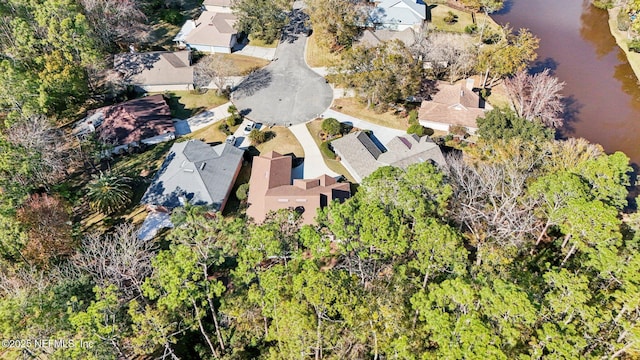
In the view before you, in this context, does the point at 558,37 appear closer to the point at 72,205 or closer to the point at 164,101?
the point at 164,101

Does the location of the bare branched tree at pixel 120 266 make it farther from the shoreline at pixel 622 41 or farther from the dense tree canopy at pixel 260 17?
the shoreline at pixel 622 41

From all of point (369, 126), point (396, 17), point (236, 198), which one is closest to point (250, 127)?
point (236, 198)

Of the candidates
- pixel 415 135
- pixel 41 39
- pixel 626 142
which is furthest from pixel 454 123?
pixel 41 39

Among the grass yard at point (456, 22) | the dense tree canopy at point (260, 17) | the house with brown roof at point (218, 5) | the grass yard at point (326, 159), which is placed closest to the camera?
the grass yard at point (326, 159)

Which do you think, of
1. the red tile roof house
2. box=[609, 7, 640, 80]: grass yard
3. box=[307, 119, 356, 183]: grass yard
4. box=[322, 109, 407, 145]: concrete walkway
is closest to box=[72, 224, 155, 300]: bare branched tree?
the red tile roof house

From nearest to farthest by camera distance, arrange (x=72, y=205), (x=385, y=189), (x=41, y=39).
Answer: (x=385, y=189), (x=72, y=205), (x=41, y=39)

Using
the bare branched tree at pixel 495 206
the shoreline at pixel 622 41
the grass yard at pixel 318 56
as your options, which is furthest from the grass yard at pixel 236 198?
the shoreline at pixel 622 41
